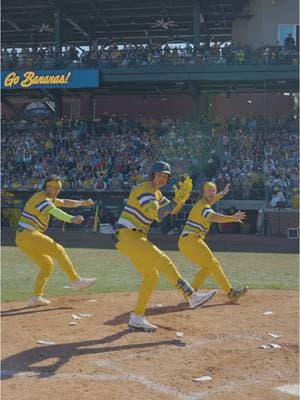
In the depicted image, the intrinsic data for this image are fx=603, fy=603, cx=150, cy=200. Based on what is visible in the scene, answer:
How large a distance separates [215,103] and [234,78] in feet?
27.6

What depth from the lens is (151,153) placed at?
26.8m

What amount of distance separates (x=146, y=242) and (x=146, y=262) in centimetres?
25

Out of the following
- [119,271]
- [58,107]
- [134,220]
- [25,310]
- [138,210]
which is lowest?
[119,271]

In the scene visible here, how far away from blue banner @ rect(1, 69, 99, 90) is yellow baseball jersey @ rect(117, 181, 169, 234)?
800 inches

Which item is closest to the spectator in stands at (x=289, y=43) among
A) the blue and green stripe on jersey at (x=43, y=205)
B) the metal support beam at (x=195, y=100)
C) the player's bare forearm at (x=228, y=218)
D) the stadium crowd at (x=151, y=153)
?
the stadium crowd at (x=151, y=153)

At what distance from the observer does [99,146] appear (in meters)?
28.0

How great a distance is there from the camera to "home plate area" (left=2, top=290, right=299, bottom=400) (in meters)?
5.15

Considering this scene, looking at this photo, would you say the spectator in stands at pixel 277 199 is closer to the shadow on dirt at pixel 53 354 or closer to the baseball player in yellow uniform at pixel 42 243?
the baseball player in yellow uniform at pixel 42 243

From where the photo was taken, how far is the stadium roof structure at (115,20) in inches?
1138

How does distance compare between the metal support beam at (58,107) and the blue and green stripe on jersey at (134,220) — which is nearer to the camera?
the blue and green stripe on jersey at (134,220)

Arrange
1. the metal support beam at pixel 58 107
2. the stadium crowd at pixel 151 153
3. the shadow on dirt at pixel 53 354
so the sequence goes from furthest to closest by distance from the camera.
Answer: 1. the metal support beam at pixel 58 107
2. the stadium crowd at pixel 151 153
3. the shadow on dirt at pixel 53 354

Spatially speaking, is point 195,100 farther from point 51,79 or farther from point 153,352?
point 153,352

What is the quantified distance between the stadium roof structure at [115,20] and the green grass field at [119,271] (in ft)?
52.4

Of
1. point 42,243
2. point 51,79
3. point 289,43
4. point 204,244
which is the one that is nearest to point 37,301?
point 42,243
